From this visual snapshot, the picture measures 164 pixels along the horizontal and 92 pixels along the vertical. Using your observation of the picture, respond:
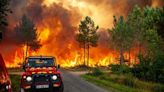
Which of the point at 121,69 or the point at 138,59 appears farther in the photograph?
the point at 138,59

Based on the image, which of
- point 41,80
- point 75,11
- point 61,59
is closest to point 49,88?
point 41,80

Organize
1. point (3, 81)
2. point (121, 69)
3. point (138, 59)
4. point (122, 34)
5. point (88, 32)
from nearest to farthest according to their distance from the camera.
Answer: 1. point (3, 81)
2. point (121, 69)
3. point (138, 59)
4. point (122, 34)
5. point (88, 32)

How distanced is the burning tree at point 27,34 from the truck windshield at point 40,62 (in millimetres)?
69036

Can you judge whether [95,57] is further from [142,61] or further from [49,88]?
[49,88]

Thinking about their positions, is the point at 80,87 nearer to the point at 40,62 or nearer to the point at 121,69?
the point at 40,62

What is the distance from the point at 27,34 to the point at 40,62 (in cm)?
6951

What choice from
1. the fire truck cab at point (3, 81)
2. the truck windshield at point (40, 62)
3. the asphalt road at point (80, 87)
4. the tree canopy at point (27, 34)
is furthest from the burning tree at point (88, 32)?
the fire truck cab at point (3, 81)

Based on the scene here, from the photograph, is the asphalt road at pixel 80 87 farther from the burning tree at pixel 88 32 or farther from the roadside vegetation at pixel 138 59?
the burning tree at pixel 88 32

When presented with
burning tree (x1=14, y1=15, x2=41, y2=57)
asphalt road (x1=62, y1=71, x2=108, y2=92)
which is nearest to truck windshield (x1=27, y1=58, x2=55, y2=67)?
asphalt road (x1=62, y1=71, x2=108, y2=92)

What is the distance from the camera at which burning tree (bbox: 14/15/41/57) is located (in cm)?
9469

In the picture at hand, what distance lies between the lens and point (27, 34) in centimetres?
9462

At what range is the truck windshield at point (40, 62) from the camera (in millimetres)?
25828

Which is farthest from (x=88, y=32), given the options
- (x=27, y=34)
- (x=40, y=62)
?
(x=40, y=62)

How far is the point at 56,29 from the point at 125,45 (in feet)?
91.2
